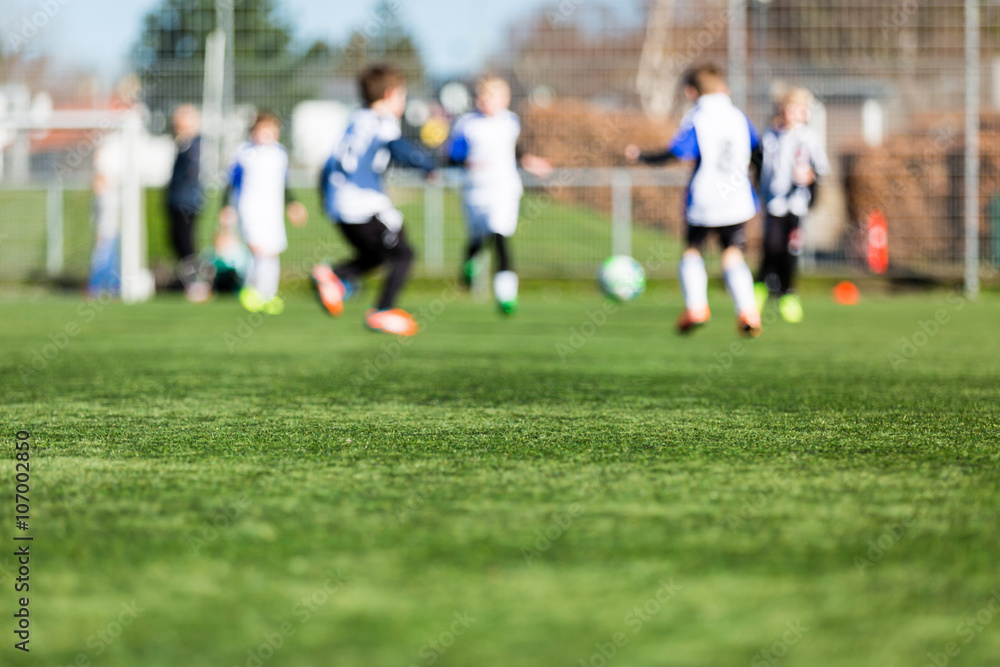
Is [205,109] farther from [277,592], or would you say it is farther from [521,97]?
[277,592]

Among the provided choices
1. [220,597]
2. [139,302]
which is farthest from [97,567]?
[139,302]

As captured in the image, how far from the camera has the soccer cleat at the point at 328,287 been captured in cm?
833

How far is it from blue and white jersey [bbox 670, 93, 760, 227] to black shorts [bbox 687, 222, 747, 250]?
0.07m

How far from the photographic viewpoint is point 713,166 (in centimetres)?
757

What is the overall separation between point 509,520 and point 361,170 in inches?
244

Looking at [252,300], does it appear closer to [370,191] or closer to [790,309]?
[370,191]

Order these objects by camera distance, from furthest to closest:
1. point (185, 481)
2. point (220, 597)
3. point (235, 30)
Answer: point (235, 30)
point (185, 481)
point (220, 597)

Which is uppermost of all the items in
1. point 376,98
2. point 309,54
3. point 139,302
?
point 309,54

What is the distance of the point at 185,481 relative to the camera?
267 centimetres

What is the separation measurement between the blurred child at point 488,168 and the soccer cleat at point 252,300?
8.00 feet

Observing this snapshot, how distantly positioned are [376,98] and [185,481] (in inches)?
223

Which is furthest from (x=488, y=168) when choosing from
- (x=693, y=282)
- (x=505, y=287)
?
(x=693, y=282)

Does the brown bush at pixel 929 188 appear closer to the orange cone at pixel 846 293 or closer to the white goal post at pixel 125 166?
the orange cone at pixel 846 293

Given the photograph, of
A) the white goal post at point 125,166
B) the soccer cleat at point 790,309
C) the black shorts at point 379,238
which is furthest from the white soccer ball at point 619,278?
the white goal post at point 125,166
